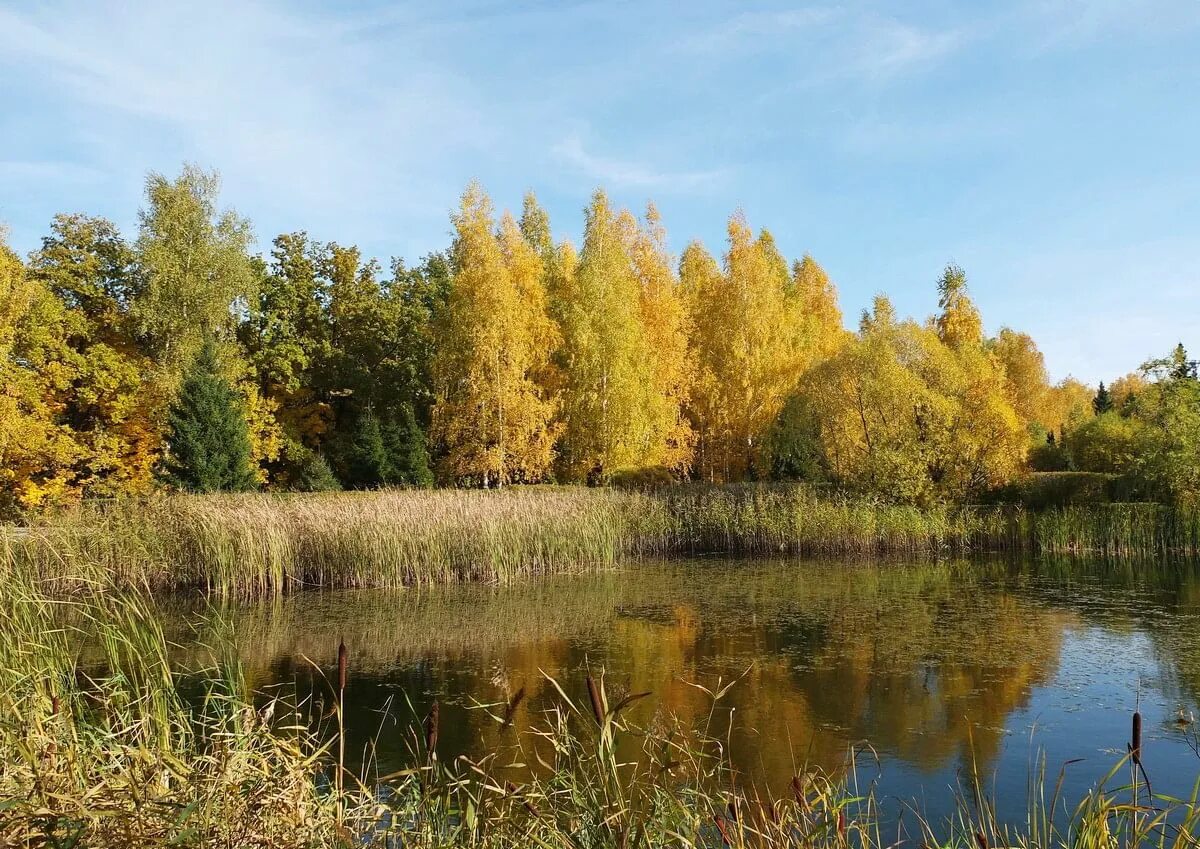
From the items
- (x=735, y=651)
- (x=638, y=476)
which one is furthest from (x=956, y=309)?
(x=735, y=651)

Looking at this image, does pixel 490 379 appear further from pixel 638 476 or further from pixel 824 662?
pixel 824 662

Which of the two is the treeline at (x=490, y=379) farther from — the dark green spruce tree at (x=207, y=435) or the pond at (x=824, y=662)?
the pond at (x=824, y=662)

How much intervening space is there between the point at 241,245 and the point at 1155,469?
2488cm

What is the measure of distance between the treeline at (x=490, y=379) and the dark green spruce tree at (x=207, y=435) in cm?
7

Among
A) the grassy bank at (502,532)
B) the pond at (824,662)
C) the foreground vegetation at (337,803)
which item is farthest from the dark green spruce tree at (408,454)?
the foreground vegetation at (337,803)

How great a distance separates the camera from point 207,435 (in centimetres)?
2216

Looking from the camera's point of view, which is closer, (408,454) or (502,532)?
(502,532)

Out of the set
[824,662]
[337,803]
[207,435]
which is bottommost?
[824,662]

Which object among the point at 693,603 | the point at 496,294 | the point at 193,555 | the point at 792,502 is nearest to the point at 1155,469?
the point at 792,502

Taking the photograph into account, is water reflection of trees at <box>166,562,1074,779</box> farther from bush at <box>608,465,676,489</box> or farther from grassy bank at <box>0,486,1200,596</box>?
bush at <box>608,465,676,489</box>

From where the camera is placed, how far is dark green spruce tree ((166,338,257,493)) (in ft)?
71.7

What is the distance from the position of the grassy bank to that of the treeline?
190 centimetres

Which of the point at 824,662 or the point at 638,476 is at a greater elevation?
the point at 638,476

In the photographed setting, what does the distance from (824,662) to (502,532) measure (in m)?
7.15
